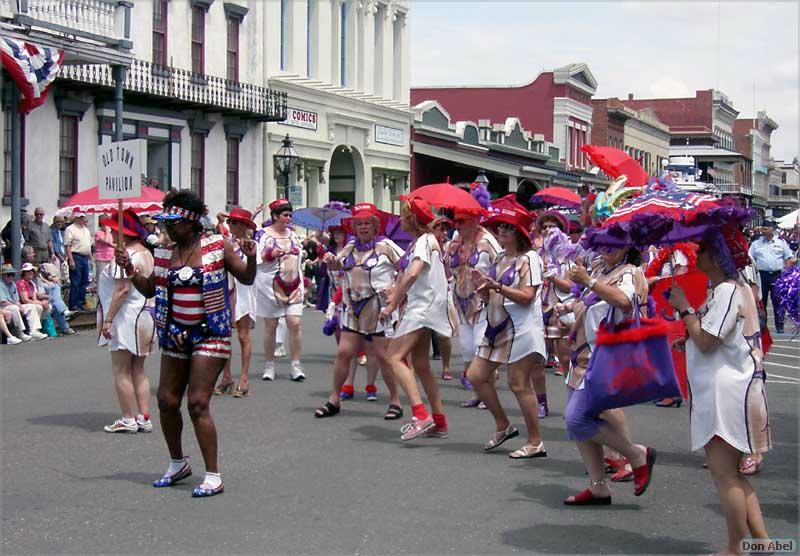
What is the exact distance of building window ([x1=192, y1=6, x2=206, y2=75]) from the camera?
31453 mm

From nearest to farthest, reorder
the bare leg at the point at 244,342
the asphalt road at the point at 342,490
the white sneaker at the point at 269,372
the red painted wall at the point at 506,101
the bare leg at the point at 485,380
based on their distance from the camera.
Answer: the asphalt road at the point at 342,490 → the bare leg at the point at 485,380 → the bare leg at the point at 244,342 → the white sneaker at the point at 269,372 → the red painted wall at the point at 506,101

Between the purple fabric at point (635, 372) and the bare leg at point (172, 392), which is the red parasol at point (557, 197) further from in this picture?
the purple fabric at point (635, 372)

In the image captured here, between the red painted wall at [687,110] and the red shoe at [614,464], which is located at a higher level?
the red painted wall at [687,110]

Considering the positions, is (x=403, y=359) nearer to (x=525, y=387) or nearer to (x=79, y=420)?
(x=525, y=387)

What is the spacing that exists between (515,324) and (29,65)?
15524mm

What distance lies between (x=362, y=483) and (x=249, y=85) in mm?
25603

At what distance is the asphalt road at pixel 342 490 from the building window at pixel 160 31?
764 inches

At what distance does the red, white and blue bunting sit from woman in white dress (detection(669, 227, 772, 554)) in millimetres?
17838

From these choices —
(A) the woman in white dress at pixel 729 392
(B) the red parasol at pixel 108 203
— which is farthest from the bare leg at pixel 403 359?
(A) the woman in white dress at pixel 729 392

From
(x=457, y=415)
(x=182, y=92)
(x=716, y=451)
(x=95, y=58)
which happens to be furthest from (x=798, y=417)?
(x=182, y=92)

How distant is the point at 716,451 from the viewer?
19.6ft

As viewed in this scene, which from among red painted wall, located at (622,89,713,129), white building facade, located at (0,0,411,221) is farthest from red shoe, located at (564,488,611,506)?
red painted wall, located at (622,89,713,129)

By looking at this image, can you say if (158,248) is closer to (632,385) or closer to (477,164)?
(632,385)

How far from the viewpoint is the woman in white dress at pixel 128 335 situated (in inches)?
385
